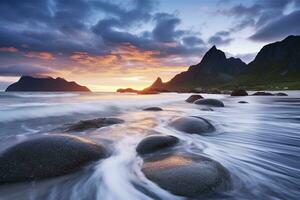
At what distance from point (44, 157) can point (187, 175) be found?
9.29 ft

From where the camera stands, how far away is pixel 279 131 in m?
10.0

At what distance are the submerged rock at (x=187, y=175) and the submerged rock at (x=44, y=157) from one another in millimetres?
1414

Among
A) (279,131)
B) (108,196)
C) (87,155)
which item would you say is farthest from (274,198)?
(279,131)

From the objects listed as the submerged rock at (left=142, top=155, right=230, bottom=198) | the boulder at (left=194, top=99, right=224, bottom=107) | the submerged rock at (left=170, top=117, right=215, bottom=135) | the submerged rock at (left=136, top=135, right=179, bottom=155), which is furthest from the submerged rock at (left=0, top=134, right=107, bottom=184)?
the boulder at (left=194, top=99, right=224, bottom=107)

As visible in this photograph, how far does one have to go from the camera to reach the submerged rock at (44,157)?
14.9ft

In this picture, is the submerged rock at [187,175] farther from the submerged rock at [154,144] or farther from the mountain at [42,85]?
the mountain at [42,85]

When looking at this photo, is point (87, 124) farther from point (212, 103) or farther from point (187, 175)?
point (212, 103)

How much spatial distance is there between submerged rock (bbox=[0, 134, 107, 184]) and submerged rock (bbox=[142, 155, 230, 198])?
4.64 feet

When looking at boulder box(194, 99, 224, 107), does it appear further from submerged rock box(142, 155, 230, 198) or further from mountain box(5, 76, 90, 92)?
mountain box(5, 76, 90, 92)

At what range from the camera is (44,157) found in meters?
4.90

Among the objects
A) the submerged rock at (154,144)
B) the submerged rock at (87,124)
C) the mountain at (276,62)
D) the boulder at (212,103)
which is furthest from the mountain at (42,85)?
the submerged rock at (154,144)

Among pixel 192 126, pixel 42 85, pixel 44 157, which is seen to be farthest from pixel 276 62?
pixel 44 157

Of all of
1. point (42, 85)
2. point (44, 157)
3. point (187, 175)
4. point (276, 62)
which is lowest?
point (187, 175)

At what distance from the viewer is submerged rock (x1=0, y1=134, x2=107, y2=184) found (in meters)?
4.53
